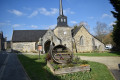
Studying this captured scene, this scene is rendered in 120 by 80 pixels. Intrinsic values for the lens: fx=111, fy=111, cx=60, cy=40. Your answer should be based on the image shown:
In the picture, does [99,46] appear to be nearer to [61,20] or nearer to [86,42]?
[86,42]

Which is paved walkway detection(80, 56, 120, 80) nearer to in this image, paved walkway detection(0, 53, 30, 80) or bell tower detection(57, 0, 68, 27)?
paved walkway detection(0, 53, 30, 80)

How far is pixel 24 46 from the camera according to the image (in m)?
34.8

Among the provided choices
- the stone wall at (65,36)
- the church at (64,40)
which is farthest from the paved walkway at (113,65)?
the stone wall at (65,36)

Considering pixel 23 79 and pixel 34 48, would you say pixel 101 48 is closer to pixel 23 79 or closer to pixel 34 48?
pixel 34 48

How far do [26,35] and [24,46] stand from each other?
4258 millimetres

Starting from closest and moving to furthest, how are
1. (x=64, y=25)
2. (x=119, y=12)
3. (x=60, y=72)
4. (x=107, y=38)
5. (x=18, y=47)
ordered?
(x=60, y=72) → (x=119, y=12) → (x=64, y=25) → (x=18, y=47) → (x=107, y=38)

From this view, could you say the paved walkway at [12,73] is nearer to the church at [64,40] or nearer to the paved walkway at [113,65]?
the paved walkway at [113,65]

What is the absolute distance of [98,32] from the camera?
167 feet

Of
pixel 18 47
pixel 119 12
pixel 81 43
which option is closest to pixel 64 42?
pixel 81 43

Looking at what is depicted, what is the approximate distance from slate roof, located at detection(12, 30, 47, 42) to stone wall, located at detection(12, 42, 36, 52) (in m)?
0.96

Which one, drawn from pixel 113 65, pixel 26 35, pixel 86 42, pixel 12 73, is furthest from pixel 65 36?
pixel 12 73

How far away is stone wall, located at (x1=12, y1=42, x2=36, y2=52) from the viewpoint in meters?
34.4

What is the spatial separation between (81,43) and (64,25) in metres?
7.38

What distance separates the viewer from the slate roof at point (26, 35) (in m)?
35.3
